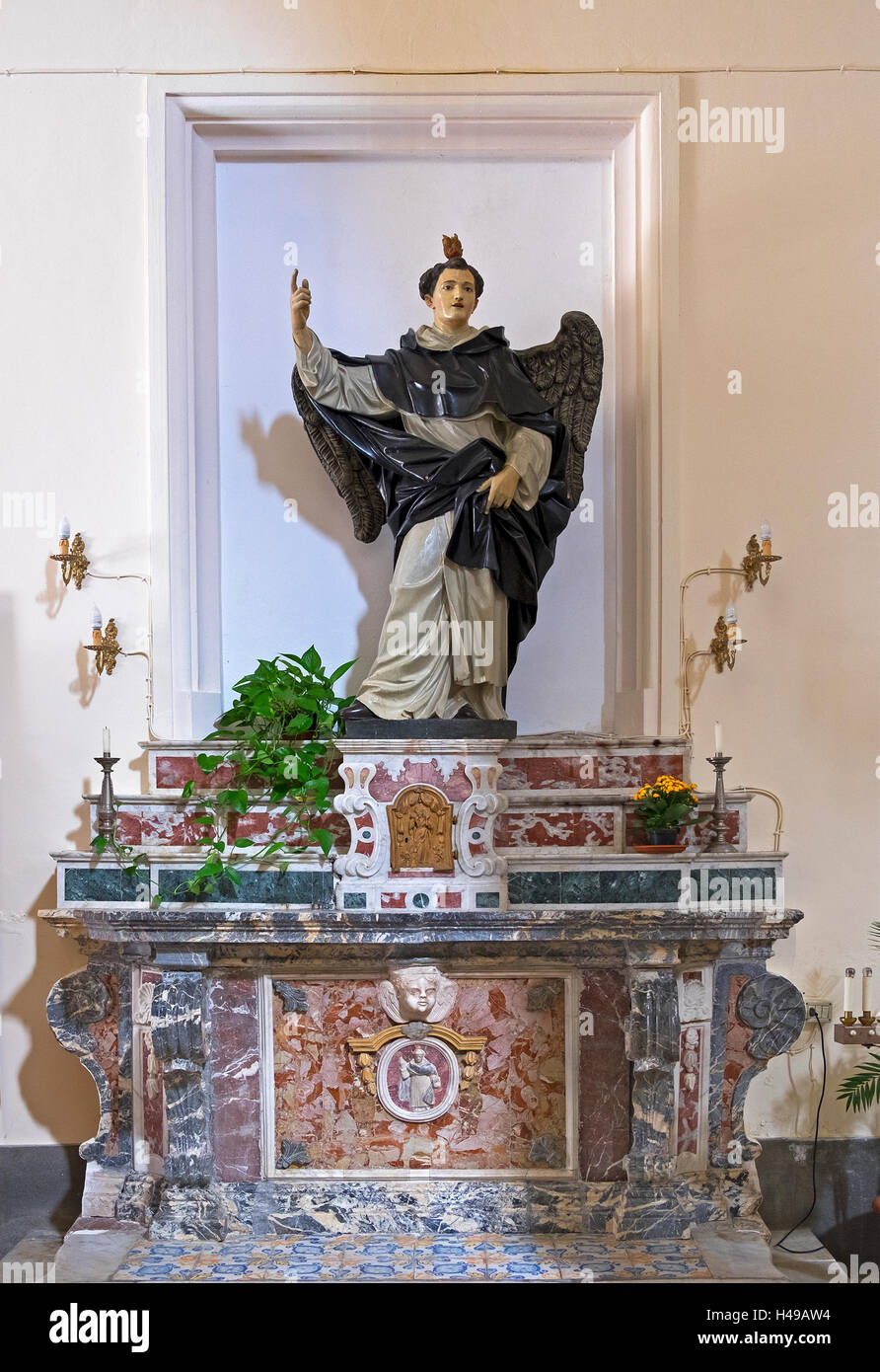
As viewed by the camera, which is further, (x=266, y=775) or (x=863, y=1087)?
(x=863, y=1087)

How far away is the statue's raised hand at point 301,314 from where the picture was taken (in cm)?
459

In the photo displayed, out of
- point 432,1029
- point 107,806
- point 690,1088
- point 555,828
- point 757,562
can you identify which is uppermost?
point 757,562

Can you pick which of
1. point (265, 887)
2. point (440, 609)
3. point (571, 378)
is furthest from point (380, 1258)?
point (571, 378)

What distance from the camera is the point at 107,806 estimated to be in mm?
4609

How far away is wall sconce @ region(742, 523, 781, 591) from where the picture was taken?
495 centimetres

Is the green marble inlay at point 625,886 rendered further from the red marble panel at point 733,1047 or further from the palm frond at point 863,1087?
the palm frond at point 863,1087

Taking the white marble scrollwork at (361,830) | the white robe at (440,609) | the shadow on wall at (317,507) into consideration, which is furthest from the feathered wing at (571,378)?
the white marble scrollwork at (361,830)

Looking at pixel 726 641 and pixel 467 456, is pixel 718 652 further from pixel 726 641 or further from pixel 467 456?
pixel 467 456

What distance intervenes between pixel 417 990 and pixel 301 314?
243 cm

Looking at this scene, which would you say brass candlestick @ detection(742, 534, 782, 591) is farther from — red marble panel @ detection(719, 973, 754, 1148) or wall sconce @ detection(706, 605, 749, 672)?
red marble panel @ detection(719, 973, 754, 1148)

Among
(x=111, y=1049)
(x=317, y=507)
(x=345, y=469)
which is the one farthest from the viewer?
(x=317, y=507)

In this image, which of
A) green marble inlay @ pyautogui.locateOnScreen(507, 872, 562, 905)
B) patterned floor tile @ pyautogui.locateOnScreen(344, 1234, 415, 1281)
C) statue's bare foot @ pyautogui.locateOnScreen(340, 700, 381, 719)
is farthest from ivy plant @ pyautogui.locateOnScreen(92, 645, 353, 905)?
patterned floor tile @ pyautogui.locateOnScreen(344, 1234, 415, 1281)

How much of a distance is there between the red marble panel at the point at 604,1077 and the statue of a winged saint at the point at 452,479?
106 cm

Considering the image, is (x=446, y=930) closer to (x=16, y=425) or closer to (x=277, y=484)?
(x=277, y=484)
